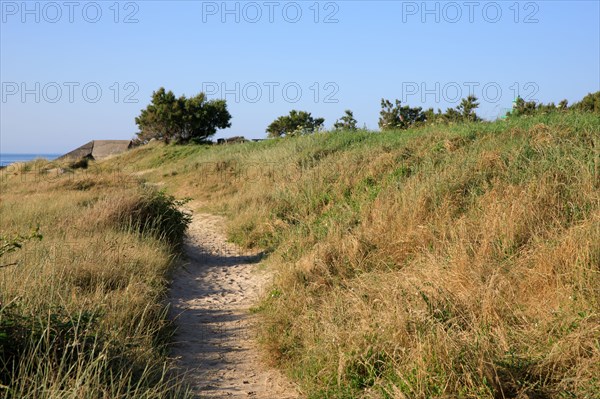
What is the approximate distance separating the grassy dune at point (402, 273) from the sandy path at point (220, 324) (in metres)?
0.27

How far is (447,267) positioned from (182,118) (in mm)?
36101

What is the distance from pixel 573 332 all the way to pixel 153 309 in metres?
3.90

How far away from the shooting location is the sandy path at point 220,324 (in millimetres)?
5242

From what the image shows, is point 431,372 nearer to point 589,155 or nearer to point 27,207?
point 589,155

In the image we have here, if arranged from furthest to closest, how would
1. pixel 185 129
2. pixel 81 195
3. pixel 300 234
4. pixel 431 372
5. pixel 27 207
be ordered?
pixel 185 129
pixel 81 195
pixel 27 207
pixel 300 234
pixel 431 372

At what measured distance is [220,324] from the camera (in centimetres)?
702

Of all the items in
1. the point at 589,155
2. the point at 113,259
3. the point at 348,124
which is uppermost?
the point at 348,124

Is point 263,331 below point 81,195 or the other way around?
below

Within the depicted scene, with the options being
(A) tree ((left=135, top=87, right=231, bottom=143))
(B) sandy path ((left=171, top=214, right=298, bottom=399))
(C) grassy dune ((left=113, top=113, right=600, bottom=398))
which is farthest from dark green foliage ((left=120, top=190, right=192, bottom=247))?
(A) tree ((left=135, top=87, right=231, bottom=143))

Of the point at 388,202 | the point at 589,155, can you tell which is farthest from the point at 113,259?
the point at 589,155

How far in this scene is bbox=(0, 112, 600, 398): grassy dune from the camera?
4242mm

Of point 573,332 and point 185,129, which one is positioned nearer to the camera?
point 573,332

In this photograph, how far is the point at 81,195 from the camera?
521 inches

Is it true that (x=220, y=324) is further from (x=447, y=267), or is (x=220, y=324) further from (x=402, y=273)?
(x=447, y=267)
